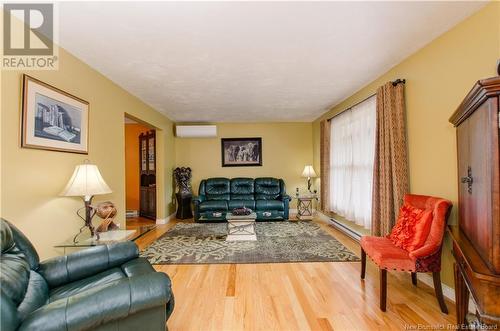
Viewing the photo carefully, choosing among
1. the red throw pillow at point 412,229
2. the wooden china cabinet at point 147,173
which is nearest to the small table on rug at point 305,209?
the red throw pillow at point 412,229

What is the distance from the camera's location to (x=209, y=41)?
2.27 metres

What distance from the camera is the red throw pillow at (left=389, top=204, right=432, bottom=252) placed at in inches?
79.7

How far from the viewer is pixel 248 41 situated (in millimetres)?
2279

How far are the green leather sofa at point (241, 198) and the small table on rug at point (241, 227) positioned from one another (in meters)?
1.05

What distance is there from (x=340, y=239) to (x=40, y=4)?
460 cm

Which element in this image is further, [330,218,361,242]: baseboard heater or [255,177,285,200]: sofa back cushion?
[255,177,285,200]: sofa back cushion

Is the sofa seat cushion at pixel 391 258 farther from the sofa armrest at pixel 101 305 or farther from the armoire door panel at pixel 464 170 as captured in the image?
the sofa armrest at pixel 101 305

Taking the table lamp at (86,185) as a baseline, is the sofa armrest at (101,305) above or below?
below

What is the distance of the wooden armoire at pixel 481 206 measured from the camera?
3.58 feet

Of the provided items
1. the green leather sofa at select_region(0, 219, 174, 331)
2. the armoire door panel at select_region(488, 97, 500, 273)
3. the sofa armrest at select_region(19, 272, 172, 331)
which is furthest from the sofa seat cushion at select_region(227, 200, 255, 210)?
the armoire door panel at select_region(488, 97, 500, 273)

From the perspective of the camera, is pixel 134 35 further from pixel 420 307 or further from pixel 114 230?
Result: pixel 420 307

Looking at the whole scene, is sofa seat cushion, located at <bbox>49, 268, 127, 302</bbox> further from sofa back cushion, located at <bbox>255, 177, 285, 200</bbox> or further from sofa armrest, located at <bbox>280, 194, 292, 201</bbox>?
sofa back cushion, located at <bbox>255, 177, 285, 200</bbox>

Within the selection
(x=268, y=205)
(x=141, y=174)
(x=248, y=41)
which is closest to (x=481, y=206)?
(x=248, y=41)

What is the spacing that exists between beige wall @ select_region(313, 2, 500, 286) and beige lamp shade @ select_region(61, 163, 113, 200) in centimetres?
334
